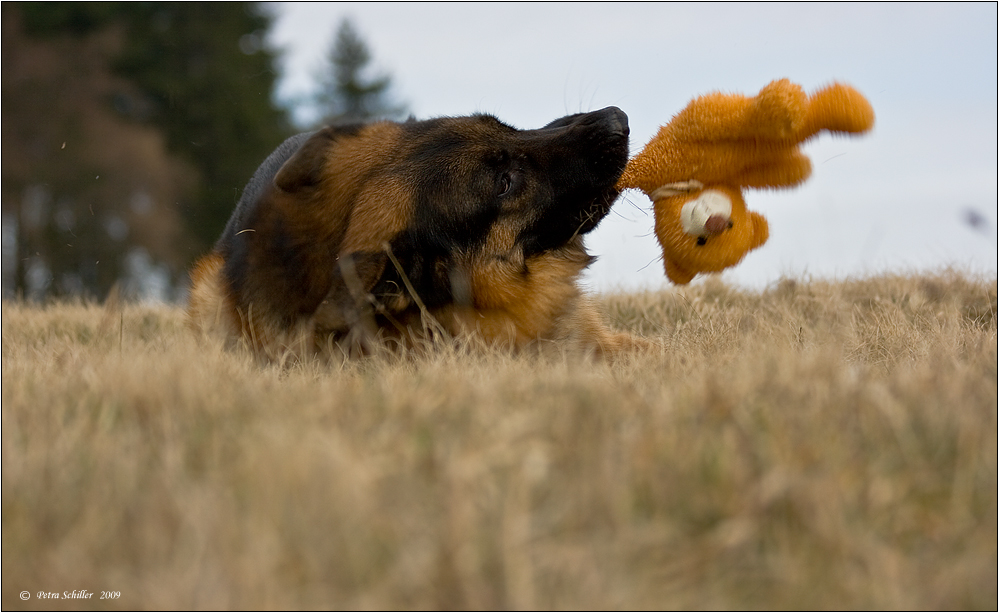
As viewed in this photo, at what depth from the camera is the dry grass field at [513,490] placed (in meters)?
1.40

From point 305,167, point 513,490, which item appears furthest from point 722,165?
point 513,490

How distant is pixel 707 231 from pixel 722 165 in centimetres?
34

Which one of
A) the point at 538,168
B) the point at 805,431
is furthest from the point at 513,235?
the point at 805,431

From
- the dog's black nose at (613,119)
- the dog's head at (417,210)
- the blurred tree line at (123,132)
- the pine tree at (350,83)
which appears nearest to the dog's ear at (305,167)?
the dog's head at (417,210)

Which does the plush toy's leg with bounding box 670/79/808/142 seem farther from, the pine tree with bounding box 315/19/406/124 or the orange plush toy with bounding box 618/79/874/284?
the pine tree with bounding box 315/19/406/124

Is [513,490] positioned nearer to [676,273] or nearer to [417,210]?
[417,210]

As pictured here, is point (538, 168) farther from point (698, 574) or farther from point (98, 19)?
point (98, 19)

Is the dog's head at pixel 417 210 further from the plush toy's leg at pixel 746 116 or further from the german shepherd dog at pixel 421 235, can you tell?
the plush toy's leg at pixel 746 116

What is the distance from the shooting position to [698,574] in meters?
1.46

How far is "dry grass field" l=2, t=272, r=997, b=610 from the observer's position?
1.40m

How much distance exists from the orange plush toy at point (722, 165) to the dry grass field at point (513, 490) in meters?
1.17

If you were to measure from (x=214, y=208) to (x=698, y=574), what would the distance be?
19.3 m

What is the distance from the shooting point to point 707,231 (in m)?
3.45

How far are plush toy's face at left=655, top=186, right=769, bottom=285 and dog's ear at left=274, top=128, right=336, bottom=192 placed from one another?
4.91 feet
